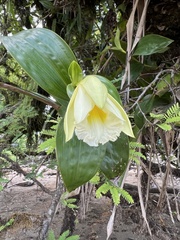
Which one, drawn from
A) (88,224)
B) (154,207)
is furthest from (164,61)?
(88,224)

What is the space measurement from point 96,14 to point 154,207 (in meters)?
0.65

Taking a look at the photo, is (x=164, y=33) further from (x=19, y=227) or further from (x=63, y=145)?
(x=19, y=227)

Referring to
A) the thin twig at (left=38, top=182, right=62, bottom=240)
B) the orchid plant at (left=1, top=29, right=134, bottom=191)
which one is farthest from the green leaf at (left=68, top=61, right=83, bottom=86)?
the thin twig at (left=38, top=182, right=62, bottom=240)

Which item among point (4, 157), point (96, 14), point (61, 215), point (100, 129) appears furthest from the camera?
point (61, 215)

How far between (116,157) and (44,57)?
19 centimetres

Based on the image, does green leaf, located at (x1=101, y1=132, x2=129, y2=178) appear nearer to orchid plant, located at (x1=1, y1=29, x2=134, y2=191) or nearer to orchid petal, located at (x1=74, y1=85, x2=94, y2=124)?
orchid plant, located at (x1=1, y1=29, x2=134, y2=191)

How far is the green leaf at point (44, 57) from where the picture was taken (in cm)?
37

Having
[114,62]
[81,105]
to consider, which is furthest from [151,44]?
[81,105]

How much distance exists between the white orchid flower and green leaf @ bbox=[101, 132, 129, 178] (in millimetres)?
86

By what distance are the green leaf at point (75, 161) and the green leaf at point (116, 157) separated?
0.05 metres

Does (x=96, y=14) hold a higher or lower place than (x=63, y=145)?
higher

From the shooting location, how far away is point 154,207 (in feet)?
2.56

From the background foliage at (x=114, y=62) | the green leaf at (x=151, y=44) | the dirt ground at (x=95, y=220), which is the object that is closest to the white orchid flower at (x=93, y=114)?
the background foliage at (x=114, y=62)

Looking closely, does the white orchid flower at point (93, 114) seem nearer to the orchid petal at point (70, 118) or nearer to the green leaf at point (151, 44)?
the orchid petal at point (70, 118)
